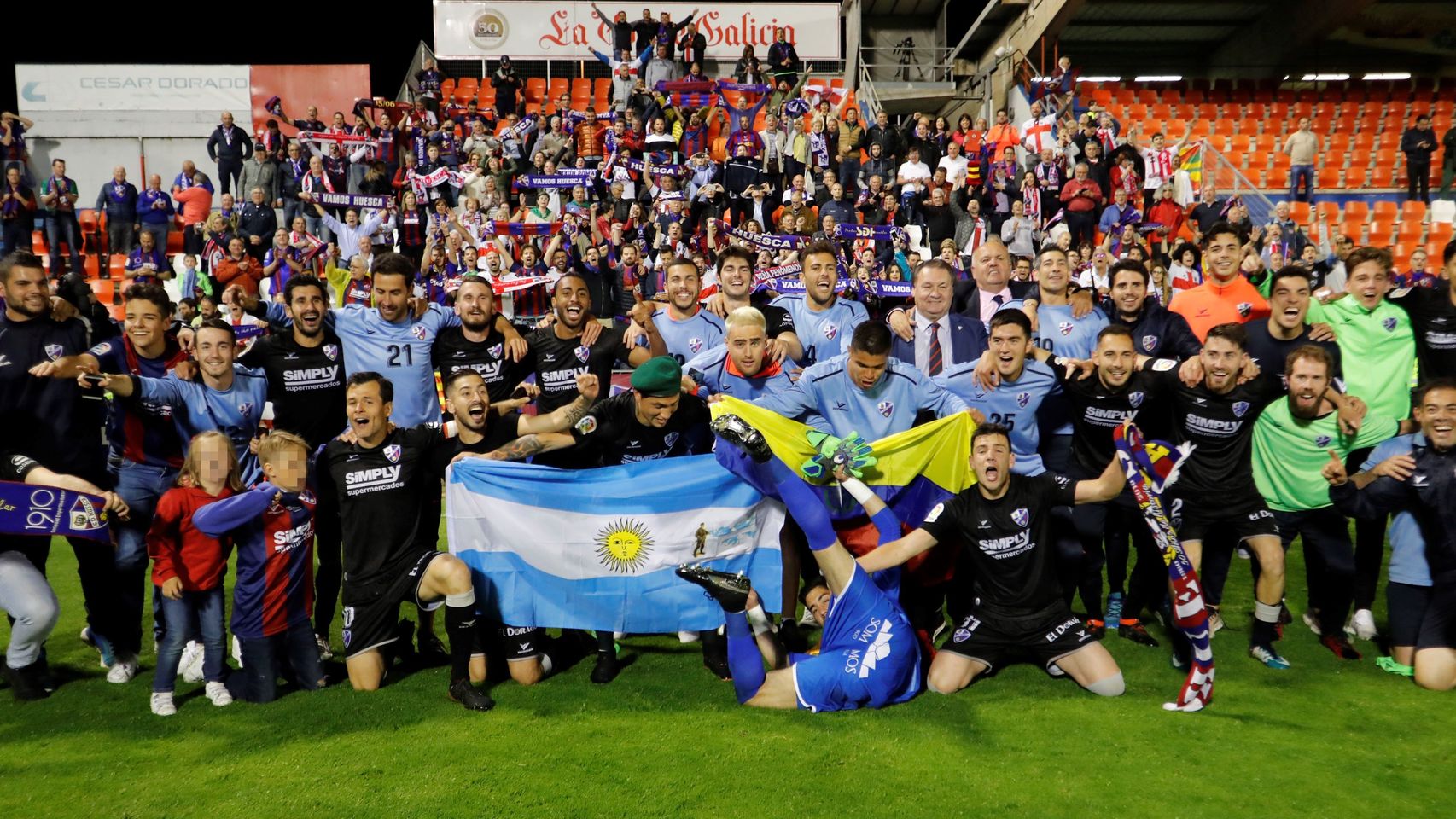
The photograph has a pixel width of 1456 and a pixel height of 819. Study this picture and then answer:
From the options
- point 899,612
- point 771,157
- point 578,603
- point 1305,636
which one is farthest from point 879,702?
point 771,157

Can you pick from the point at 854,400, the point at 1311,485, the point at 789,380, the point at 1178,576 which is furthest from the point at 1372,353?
the point at 789,380

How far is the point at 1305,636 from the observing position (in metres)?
6.71

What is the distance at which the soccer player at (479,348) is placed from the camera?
7078mm

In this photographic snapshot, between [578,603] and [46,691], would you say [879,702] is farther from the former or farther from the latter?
[46,691]

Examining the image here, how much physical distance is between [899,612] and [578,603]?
1.90m

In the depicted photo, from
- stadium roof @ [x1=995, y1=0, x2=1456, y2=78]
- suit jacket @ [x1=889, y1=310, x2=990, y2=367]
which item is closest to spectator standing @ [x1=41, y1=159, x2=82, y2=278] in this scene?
suit jacket @ [x1=889, y1=310, x2=990, y2=367]

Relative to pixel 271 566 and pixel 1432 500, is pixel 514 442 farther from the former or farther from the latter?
pixel 1432 500

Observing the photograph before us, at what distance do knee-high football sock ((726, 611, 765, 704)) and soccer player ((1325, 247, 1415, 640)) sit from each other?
4104mm

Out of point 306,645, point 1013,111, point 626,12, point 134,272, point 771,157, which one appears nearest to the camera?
point 306,645

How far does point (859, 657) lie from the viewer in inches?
217

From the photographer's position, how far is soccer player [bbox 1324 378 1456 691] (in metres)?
5.82

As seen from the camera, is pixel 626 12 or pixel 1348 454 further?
pixel 626 12

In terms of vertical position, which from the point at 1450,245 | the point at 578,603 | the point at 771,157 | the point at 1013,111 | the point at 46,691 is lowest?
the point at 46,691

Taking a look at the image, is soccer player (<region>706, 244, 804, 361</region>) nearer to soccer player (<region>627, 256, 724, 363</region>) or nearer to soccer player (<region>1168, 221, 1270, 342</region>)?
soccer player (<region>627, 256, 724, 363</region>)
